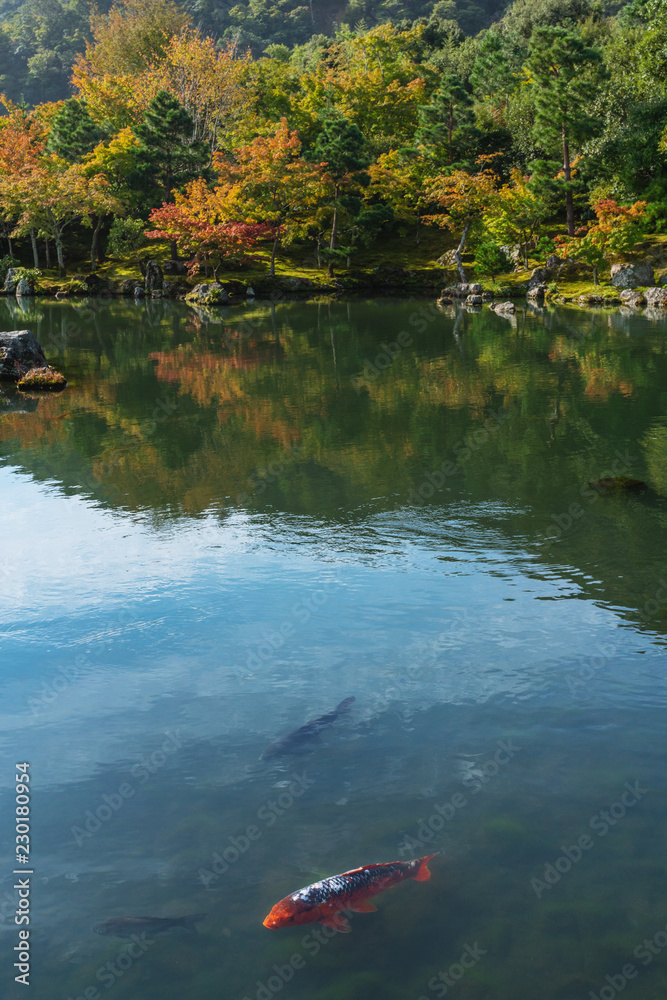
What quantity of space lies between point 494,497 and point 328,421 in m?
5.06

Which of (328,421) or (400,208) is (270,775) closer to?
(328,421)

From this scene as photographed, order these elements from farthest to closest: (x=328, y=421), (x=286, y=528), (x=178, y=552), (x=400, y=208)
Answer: (x=400, y=208), (x=328, y=421), (x=286, y=528), (x=178, y=552)

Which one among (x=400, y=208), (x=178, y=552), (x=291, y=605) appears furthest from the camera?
(x=400, y=208)

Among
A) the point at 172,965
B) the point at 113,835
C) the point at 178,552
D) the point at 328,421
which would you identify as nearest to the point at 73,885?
the point at 113,835

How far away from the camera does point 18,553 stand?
854 centimetres

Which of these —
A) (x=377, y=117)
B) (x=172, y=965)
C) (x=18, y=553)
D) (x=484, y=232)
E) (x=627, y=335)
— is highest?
(x=377, y=117)

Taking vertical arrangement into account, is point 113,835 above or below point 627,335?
below

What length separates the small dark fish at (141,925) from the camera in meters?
3.75
